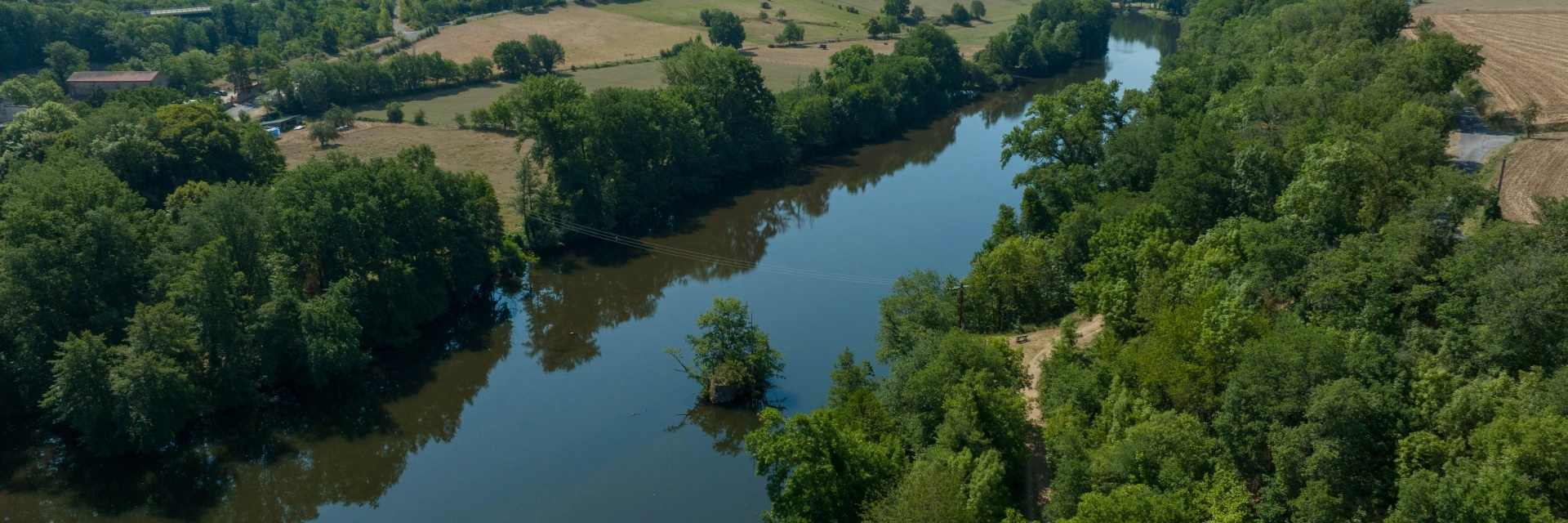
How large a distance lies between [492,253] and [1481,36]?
6088 centimetres

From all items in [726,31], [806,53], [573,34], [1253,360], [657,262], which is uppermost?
[573,34]

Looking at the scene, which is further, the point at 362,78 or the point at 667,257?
the point at 362,78

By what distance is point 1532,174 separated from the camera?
3847 centimetres

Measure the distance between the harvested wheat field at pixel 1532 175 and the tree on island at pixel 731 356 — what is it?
87.4 ft

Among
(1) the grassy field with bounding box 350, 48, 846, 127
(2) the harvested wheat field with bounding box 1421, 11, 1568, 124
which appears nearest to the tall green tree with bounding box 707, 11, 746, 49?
(1) the grassy field with bounding box 350, 48, 846, 127

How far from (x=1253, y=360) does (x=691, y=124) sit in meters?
42.5

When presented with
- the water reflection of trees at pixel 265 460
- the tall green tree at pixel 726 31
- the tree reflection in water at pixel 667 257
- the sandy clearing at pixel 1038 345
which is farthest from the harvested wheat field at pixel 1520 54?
the tall green tree at pixel 726 31

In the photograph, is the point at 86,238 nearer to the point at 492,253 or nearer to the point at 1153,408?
the point at 492,253

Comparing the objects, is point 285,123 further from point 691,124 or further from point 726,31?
point 726,31

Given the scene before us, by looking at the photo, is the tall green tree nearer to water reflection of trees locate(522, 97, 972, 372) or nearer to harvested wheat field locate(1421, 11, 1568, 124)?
water reflection of trees locate(522, 97, 972, 372)

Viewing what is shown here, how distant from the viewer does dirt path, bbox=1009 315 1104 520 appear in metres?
28.6

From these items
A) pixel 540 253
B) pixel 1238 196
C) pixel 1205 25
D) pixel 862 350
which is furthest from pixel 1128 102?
pixel 1205 25

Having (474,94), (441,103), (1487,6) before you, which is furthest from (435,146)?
(1487,6)

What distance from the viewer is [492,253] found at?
49.6 meters
